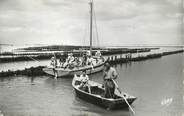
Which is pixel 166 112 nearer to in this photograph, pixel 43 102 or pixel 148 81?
pixel 43 102

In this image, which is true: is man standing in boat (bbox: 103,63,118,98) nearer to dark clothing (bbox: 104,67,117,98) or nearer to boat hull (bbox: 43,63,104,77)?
dark clothing (bbox: 104,67,117,98)

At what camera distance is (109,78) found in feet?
20.6

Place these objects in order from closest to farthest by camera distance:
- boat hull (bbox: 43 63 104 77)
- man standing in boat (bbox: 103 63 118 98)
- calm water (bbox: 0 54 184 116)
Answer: man standing in boat (bbox: 103 63 118 98), calm water (bbox: 0 54 184 116), boat hull (bbox: 43 63 104 77)

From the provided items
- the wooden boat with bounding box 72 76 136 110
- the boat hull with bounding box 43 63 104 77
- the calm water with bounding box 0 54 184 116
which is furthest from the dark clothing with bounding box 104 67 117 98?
the boat hull with bounding box 43 63 104 77

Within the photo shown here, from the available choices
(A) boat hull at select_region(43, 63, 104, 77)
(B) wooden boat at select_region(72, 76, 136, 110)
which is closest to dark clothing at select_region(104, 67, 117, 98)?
(B) wooden boat at select_region(72, 76, 136, 110)

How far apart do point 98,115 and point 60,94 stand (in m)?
2.70

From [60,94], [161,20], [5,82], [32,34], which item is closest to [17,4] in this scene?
[32,34]

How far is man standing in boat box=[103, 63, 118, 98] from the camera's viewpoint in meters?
6.27

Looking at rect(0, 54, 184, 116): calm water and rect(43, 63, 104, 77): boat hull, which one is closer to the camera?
rect(0, 54, 184, 116): calm water

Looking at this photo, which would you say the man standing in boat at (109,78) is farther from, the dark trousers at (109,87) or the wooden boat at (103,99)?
the wooden boat at (103,99)

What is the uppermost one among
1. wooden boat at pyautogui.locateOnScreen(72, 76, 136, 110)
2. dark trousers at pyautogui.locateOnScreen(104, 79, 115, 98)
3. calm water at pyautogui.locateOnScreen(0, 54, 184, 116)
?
dark trousers at pyautogui.locateOnScreen(104, 79, 115, 98)

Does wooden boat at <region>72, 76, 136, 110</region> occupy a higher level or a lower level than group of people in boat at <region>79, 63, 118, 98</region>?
lower

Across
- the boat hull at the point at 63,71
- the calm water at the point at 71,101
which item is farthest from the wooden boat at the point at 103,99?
the boat hull at the point at 63,71

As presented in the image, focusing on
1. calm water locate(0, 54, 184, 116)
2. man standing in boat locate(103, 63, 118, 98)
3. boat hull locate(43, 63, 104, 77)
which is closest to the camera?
man standing in boat locate(103, 63, 118, 98)
